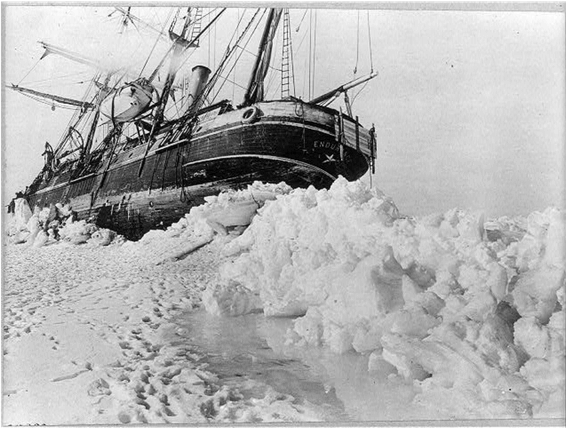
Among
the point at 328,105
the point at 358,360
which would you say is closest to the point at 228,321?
the point at 358,360

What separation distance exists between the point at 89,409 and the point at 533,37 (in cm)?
162

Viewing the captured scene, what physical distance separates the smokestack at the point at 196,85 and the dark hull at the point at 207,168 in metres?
0.06

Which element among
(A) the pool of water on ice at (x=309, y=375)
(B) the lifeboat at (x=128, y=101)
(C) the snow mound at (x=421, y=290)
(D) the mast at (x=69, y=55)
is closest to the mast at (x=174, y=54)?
(B) the lifeboat at (x=128, y=101)

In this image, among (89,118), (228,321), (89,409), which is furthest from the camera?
(89,118)

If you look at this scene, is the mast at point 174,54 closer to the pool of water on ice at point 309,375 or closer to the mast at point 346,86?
the mast at point 346,86

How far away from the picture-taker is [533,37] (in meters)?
1.71

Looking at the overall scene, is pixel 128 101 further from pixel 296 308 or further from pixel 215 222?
pixel 296 308

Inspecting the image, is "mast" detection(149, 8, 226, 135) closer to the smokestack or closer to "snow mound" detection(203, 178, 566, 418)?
the smokestack

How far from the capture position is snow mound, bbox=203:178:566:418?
4.83ft

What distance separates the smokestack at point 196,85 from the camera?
1.73m

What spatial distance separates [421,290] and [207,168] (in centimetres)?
71

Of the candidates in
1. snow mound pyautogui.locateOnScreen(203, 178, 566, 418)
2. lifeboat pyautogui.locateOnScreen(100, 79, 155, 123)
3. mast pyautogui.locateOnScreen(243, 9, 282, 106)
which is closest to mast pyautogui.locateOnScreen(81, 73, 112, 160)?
lifeboat pyautogui.locateOnScreen(100, 79, 155, 123)

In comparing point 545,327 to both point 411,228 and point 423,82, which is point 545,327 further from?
point 423,82

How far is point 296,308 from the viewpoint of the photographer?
161 cm
